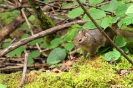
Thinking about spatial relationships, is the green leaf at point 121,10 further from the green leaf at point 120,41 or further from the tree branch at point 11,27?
the tree branch at point 11,27

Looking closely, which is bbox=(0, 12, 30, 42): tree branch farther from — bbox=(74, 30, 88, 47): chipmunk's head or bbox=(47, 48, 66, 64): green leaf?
bbox=(74, 30, 88, 47): chipmunk's head

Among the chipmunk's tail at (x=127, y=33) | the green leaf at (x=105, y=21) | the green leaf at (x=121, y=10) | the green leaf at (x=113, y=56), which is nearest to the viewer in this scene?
the green leaf at (x=121, y=10)

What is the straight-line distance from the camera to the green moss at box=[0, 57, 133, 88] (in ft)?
9.25

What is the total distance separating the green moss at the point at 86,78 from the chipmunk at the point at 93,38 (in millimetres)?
174

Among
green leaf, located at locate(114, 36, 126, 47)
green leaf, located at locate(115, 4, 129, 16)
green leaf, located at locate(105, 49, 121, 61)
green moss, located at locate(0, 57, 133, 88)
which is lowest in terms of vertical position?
green moss, located at locate(0, 57, 133, 88)

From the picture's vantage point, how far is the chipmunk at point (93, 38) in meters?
3.56

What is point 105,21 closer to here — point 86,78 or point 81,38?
point 86,78

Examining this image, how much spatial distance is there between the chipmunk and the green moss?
0.17 m

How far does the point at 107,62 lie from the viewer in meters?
3.24

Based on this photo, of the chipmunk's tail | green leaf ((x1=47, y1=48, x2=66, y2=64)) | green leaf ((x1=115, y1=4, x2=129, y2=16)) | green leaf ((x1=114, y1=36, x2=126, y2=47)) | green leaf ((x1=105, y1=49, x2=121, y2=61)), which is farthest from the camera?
green leaf ((x1=47, y1=48, x2=66, y2=64))

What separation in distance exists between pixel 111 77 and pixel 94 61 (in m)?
0.54

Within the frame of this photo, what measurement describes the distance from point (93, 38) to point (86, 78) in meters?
0.90

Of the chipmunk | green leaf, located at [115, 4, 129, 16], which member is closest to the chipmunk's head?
the chipmunk

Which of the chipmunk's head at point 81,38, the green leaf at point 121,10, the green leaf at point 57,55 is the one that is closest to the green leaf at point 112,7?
the green leaf at point 121,10
